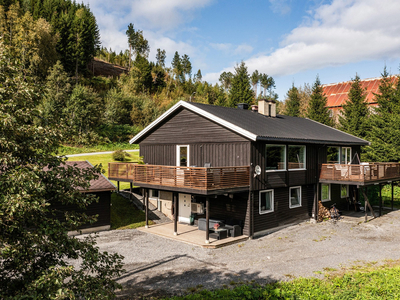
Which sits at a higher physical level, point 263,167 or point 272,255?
point 263,167

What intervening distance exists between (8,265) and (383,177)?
2153 cm

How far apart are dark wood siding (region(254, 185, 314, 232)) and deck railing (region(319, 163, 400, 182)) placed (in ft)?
5.13

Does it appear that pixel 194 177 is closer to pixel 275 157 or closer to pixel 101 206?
pixel 275 157

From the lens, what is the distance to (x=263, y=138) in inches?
611

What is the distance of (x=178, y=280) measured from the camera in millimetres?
10516

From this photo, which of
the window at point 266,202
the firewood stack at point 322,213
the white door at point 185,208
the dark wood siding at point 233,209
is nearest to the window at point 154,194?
the white door at point 185,208

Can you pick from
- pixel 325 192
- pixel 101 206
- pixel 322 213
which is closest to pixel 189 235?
pixel 101 206

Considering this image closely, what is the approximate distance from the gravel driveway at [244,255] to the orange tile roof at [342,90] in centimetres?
3250

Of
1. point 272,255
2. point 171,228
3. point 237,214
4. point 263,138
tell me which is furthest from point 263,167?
point 171,228

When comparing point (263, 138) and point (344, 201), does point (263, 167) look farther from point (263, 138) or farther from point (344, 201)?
point (344, 201)

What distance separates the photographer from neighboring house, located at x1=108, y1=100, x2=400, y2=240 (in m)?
15.7

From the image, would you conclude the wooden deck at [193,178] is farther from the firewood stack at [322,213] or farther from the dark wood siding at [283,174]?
the firewood stack at [322,213]

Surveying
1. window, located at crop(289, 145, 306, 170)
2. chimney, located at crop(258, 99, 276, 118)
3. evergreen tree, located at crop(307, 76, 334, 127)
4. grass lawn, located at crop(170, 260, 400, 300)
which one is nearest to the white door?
window, located at crop(289, 145, 306, 170)

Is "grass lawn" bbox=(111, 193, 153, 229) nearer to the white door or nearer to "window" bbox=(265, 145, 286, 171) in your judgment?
the white door
